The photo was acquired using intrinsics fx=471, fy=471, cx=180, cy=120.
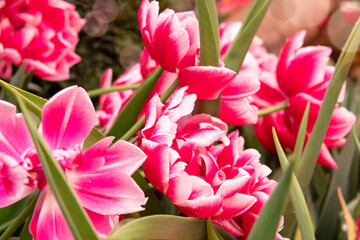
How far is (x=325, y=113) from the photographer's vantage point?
25cm

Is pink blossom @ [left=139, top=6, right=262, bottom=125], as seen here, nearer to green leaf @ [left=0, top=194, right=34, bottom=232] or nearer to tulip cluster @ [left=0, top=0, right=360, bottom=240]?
tulip cluster @ [left=0, top=0, right=360, bottom=240]

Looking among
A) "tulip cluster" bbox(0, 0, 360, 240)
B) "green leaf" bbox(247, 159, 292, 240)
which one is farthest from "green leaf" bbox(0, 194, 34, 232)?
"green leaf" bbox(247, 159, 292, 240)

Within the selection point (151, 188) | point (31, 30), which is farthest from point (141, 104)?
point (31, 30)

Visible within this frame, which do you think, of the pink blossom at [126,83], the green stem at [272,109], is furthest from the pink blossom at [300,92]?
the pink blossom at [126,83]

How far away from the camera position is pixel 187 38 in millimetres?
251

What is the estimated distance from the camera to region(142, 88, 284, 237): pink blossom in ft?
0.71

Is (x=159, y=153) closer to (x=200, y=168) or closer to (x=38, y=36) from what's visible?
(x=200, y=168)

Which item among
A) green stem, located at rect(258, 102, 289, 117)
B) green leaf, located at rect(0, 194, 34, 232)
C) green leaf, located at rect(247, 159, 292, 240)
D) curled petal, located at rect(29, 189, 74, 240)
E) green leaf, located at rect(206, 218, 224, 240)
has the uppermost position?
green leaf, located at rect(247, 159, 292, 240)

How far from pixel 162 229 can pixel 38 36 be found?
302 mm

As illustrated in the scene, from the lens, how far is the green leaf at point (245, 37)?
0.26m

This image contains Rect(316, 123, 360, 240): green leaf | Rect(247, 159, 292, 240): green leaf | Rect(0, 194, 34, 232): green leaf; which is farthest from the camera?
Rect(316, 123, 360, 240): green leaf

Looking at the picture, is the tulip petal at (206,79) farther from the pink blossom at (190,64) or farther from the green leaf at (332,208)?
the green leaf at (332,208)

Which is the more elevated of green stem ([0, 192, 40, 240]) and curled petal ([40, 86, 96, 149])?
curled petal ([40, 86, 96, 149])

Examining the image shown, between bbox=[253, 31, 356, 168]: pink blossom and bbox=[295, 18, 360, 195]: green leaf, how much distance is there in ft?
0.28
